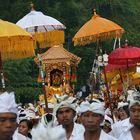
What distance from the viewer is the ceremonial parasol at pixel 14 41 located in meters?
10.3

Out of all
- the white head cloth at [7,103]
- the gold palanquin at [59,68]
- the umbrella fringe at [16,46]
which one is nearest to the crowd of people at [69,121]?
the white head cloth at [7,103]

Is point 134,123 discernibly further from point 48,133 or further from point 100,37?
point 100,37

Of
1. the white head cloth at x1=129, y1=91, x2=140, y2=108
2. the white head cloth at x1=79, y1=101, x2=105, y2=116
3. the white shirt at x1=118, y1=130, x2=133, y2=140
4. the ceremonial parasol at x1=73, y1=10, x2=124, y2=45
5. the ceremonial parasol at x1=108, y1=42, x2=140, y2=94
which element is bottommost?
the white shirt at x1=118, y1=130, x2=133, y2=140

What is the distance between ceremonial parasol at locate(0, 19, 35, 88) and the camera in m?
10.3

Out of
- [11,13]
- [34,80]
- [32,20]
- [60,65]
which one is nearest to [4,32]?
[32,20]

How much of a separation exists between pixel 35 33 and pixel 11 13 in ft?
51.0

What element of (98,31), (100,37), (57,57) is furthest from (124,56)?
(57,57)

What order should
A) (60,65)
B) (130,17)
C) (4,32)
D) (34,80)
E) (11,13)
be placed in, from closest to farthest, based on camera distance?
(4,32), (60,65), (34,80), (11,13), (130,17)

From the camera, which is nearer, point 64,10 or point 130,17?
point 64,10

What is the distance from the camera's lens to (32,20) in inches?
494

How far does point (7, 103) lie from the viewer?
214 inches

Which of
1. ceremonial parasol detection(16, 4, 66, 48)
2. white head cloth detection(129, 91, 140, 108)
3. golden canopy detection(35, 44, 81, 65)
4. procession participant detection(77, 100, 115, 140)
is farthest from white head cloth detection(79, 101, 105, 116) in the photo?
golden canopy detection(35, 44, 81, 65)

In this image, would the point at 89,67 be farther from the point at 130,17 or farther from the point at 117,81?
the point at 117,81

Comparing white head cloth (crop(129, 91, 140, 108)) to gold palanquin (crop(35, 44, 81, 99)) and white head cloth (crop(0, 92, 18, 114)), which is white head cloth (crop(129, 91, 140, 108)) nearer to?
white head cloth (crop(0, 92, 18, 114))
